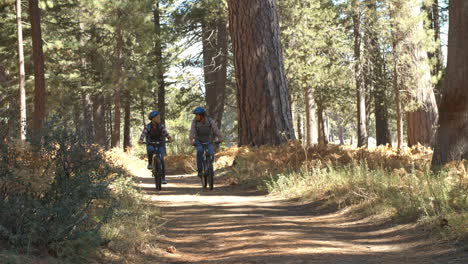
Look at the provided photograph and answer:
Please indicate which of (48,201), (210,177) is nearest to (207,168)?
(210,177)

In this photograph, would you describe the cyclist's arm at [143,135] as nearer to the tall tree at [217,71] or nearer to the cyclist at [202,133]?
the cyclist at [202,133]

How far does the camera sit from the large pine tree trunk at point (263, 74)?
14.2m

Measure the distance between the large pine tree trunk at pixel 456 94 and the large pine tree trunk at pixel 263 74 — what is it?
604cm

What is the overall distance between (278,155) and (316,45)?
42.9 feet

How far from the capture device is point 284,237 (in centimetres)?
607

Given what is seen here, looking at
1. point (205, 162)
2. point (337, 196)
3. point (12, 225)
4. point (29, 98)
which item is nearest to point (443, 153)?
point (337, 196)

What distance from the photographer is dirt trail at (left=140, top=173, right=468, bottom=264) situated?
16.7 ft

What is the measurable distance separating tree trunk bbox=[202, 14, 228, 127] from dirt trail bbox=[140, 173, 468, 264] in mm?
17848

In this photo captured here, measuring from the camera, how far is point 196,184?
13633 mm

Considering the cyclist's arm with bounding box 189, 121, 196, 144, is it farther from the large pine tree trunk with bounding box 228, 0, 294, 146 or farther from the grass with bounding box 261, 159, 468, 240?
the large pine tree trunk with bounding box 228, 0, 294, 146

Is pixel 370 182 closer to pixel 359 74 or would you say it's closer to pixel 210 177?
pixel 210 177

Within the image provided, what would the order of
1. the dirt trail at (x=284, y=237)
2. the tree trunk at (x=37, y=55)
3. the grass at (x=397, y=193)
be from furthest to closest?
1. the tree trunk at (x=37, y=55)
2. the grass at (x=397, y=193)
3. the dirt trail at (x=284, y=237)

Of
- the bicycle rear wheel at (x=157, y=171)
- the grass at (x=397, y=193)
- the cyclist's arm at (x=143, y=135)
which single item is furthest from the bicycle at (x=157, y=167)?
the grass at (x=397, y=193)

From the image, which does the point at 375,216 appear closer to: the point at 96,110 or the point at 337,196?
the point at 337,196
